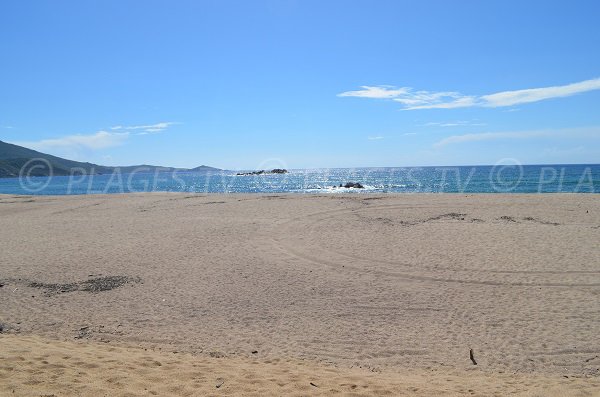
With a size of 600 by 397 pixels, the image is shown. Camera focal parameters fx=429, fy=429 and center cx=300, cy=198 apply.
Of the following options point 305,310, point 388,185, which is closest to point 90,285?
point 305,310

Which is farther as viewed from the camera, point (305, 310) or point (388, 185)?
point (388, 185)

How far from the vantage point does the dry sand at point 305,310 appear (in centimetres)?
542

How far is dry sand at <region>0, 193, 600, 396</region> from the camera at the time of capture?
542cm

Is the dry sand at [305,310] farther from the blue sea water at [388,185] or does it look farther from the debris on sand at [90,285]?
the blue sea water at [388,185]

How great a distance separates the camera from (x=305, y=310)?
8562 millimetres

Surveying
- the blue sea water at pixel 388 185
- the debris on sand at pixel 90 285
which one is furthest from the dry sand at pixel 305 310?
the blue sea water at pixel 388 185

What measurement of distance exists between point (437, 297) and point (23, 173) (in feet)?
569

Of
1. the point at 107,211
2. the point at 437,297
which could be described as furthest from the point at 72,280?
the point at 107,211

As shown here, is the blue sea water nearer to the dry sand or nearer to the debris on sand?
the dry sand

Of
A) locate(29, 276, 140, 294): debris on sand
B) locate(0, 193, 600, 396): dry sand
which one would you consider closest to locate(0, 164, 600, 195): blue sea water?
locate(0, 193, 600, 396): dry sand

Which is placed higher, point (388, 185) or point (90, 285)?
point (388, 185)

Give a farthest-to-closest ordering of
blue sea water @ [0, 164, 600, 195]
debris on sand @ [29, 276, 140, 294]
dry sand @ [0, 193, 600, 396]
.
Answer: blue sea water @ [0, 164, 600, 195], debris on sand @ [29, 276, 140, 294], dry sand @ [0, 193, 600, 396]

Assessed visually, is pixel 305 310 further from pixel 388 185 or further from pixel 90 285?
pixel 388 185

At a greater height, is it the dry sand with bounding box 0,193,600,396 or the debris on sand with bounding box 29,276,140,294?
the dry sand with bounding box 0,193,600,396
